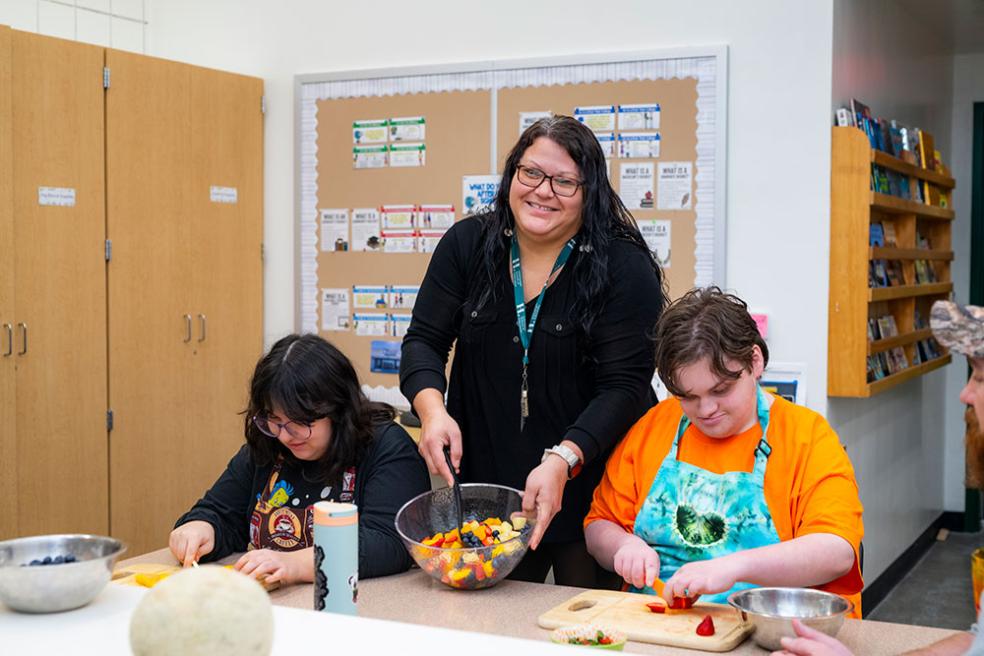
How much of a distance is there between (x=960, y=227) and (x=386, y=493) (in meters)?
4.66

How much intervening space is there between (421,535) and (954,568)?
3.96m

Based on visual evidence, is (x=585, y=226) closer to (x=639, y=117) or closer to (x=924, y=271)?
(x=639, y=117)

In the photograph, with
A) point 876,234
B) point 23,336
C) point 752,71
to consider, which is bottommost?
point 23,336

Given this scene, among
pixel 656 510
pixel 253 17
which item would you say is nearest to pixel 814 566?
pixel 656 510

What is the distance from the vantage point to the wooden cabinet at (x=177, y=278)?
3.95 m

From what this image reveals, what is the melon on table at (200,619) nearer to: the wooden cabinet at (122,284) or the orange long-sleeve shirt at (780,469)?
the orange long-sleeve shirt at (780,469)

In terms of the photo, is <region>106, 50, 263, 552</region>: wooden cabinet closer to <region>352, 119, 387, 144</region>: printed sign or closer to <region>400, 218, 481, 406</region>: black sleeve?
<region>352, 119, 387, 144</region>: printed sign

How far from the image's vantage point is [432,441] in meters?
2.07

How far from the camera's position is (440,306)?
2.33 m

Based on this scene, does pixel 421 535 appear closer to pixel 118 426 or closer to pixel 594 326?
pixel 594 326

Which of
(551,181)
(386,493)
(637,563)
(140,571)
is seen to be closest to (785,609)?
(637,563)

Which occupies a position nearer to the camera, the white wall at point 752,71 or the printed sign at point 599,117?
the white wall at point 752,71

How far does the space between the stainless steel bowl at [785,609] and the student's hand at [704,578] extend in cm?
5

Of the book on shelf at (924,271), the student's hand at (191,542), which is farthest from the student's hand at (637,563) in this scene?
the book on shelf at (924,271)
